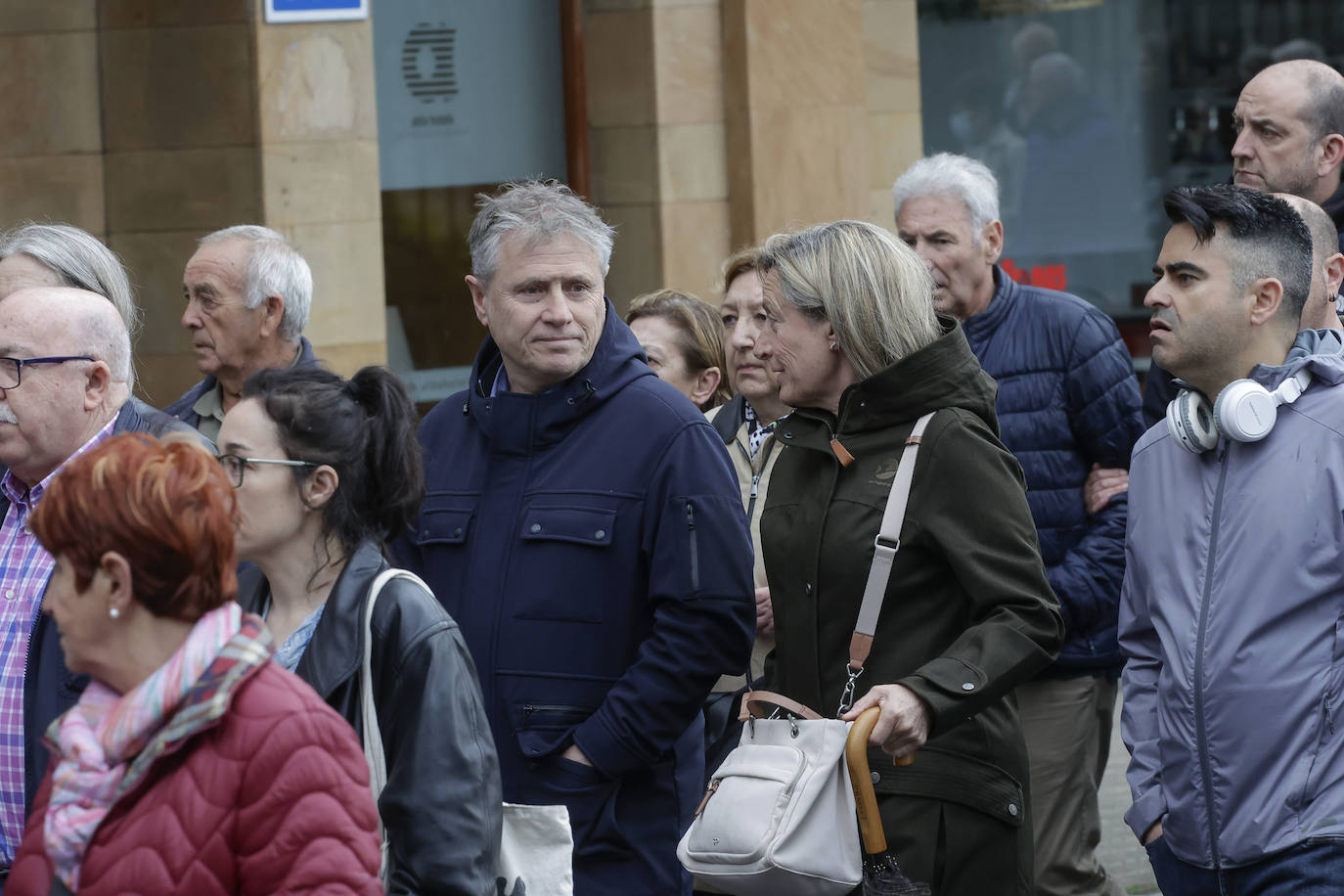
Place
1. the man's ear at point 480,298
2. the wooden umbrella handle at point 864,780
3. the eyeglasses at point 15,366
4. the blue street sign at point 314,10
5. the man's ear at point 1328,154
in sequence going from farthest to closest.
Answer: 1. the blue street sign at point 314,10
2. the man's ear at point 1328,154
3. the man's ear at point 480,298
4. the eyeglasses at point 15,366
5. the wooden umbrella handle at point 864,780

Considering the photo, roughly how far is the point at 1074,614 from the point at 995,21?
6.11 m

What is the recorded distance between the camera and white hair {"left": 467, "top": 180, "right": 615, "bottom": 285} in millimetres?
4320

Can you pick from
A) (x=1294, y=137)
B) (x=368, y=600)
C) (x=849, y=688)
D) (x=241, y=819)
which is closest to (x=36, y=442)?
(x=368, y=600)

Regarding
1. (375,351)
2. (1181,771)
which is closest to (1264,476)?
(1181,771)

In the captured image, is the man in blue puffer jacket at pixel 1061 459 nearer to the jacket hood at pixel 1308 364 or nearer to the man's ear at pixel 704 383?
the man's ear at pixel 704 383

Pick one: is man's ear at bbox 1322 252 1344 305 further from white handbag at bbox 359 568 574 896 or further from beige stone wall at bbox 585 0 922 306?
beige stone wall at bbox 585 0 922 306

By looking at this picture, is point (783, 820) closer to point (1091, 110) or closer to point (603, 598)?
point (603, 598)

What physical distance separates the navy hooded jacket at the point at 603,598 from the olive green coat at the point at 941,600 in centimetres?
25

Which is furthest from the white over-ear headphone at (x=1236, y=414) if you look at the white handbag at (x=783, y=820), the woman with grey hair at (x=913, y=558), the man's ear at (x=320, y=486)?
the man's ear at (x=320, y=486)

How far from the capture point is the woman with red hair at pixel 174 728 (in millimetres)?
2422

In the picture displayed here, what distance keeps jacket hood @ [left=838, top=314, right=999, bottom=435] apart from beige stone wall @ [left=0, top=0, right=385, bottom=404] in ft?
14.2

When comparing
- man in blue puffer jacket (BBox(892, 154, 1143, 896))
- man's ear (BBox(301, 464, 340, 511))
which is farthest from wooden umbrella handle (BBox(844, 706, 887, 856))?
man in blue puffer jacket (BBox(892, 154, 1143, 896))

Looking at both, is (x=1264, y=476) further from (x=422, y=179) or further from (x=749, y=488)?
(x=422, y=179)

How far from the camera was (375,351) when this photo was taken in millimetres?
7922
